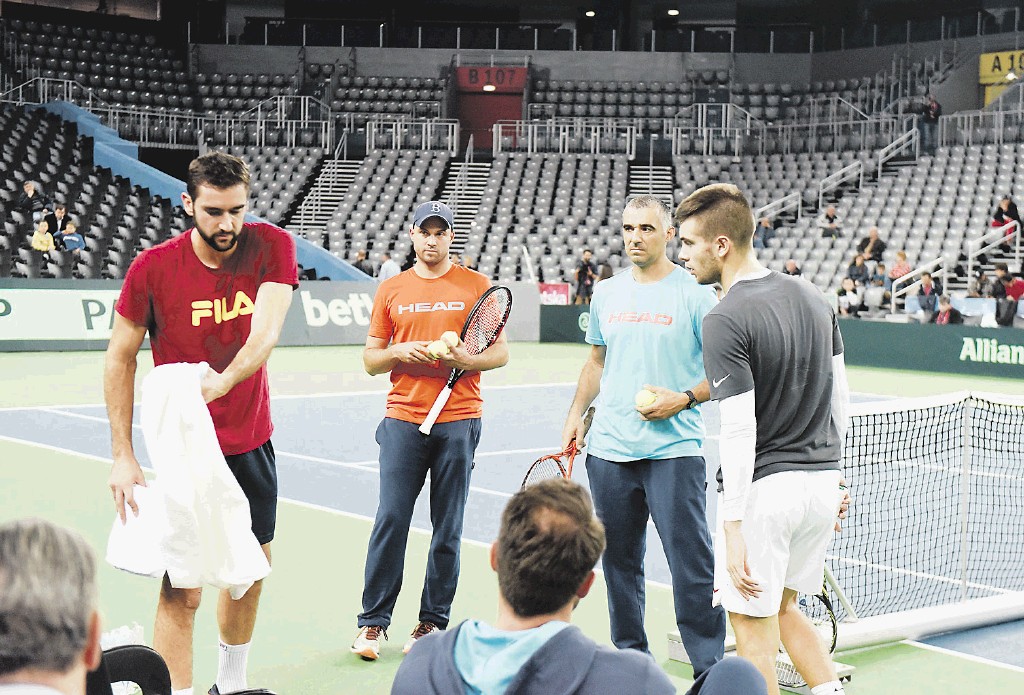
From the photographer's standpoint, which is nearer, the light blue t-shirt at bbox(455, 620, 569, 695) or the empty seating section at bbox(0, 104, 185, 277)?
the light blue t-shirt at bbox(455, 620, 569, 695)

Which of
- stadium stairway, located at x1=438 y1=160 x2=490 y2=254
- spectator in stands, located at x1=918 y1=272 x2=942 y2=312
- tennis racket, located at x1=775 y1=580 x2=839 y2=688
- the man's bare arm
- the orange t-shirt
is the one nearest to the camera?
the man's bare arm

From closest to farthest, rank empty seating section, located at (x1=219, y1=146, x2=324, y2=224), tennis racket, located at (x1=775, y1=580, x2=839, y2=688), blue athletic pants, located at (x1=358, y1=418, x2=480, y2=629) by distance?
tennis racket, located at (x1=775, y1=580, x2=839, y2=688), blue athletic pants, located at (x1=358, y1=418, x2=480, y2=629), empty seating section, located at (x1=219, y1=146, x2=324, y2=224)

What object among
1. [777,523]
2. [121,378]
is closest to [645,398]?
[777,523]

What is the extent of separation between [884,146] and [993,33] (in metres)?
7.07

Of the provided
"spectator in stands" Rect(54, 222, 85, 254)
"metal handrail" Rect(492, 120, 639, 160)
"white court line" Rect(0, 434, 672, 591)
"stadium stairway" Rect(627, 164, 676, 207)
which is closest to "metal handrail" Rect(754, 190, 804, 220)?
"stadium stairway" Rect(627, 164, 676, 207)

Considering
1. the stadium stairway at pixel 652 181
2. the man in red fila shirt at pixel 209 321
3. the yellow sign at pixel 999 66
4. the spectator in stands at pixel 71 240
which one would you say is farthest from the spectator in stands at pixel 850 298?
the man in red fila shirt at pixel 209 321

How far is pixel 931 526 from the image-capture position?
31.2 feet

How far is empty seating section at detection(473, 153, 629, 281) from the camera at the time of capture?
32031mm

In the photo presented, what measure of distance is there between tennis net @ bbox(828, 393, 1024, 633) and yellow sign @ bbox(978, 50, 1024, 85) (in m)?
28.5

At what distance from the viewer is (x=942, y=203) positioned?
30.8m

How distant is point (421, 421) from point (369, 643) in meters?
1.06

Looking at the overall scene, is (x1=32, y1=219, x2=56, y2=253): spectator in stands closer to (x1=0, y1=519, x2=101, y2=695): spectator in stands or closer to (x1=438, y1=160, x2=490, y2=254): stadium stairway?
(x1=438, y1=160, x2=490, y2=254): stadium stairway

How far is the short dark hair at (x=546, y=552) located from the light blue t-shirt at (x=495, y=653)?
52 millimetres

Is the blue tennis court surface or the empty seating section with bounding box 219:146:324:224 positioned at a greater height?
the empty seating section with bounding box 219:146:324:224
